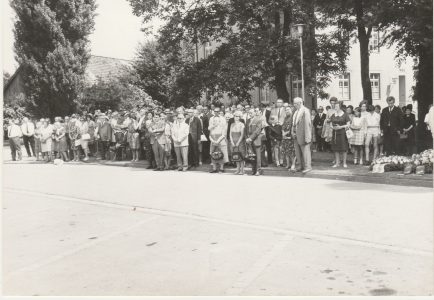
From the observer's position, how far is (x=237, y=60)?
77.6ft

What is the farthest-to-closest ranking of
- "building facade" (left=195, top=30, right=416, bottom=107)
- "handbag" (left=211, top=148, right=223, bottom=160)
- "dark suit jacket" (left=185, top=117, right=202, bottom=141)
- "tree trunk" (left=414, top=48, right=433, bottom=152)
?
"building facade" (left=195, top=30, right=416, bottom=107) < "dark suit jacket" (left=185, top=117, right=202, bottom=141) < "tree trunk" (left=414, top=48, right=433, bottom=152) < "handbag" (left=211, top=148, right=223, bottom=160)

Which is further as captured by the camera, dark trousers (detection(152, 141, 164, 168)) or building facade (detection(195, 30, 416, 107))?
building facade (detection(195, 30, 416, 107))

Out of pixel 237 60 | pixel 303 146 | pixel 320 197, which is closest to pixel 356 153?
pixel 303 146

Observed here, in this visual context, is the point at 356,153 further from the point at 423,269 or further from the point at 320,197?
the point at 423,269

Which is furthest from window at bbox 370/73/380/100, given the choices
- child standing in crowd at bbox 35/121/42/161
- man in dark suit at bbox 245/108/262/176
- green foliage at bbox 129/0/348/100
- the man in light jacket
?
man in dark suit at bbox 245/108/262/176

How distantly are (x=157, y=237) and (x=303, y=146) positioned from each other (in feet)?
25.2

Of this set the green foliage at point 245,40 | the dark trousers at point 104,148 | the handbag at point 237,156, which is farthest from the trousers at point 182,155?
the green foliage at point 245,40

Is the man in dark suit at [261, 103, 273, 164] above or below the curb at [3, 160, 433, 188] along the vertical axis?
above

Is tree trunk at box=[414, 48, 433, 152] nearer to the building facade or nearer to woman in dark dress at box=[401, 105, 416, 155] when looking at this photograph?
woman in dark dress at box=[401, 105, 416, 155]

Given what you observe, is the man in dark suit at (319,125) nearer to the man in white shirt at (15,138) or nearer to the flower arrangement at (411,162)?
the flower arrangement at (411,162)

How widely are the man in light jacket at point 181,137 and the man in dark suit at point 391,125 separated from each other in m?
5.88

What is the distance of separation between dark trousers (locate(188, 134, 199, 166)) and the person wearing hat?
18.0ft

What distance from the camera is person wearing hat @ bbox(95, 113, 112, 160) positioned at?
2147cm

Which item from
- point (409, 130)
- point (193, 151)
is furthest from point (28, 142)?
point (409, 130)
